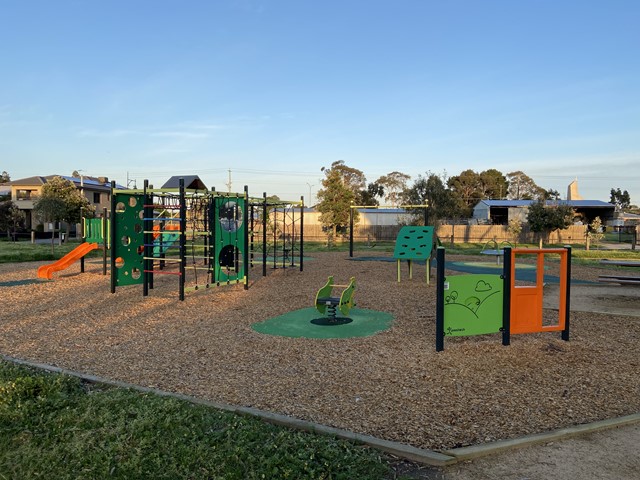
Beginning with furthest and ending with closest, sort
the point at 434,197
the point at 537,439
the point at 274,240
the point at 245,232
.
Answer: the point at 434,197, the point at 274,240, the point at 245,232, the point at 537,439

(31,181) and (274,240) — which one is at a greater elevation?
(31,181)

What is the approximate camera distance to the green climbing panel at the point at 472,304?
563 cm

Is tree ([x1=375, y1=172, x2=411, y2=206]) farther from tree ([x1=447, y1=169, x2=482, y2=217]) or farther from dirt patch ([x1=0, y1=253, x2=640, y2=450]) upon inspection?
dirt patch ([x1=0, y1=253, x2=640, y2=450])

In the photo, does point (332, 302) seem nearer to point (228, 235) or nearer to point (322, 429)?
point (322, 429)

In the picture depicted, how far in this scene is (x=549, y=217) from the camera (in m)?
34.0

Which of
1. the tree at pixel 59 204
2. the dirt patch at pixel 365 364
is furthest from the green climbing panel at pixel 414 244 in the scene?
the tree at pixel 59 204

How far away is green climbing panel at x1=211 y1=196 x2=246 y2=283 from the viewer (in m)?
10.5

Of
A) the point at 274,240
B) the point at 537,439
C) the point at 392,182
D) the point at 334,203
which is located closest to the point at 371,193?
the point at 392,182

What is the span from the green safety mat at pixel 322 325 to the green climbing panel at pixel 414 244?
13.0ft

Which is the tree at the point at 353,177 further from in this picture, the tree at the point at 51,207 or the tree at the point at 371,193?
the tree at the point at 51,207

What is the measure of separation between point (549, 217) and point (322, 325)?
31364 millimetres

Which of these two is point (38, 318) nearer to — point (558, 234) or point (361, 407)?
point (361, 407)

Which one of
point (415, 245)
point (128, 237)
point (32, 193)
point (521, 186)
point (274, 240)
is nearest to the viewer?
point (128, 237)

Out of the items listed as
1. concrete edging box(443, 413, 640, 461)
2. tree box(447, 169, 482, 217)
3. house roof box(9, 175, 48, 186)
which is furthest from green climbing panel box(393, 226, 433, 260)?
tree box(447, 169, 482, 217)
